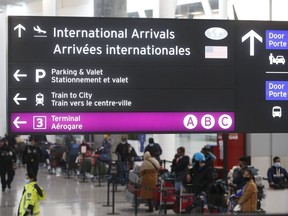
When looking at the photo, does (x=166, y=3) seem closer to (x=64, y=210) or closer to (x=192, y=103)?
(x=64, y=210)

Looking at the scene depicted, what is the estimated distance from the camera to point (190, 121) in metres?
6.50

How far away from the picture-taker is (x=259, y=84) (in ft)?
22.1

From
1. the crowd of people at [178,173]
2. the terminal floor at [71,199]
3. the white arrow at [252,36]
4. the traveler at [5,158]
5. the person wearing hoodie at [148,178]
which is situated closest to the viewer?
the white arrow at [252,36]

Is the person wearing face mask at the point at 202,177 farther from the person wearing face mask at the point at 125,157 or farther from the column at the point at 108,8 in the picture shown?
the person wearing face mask at the point at 125,157

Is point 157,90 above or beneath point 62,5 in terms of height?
beneath

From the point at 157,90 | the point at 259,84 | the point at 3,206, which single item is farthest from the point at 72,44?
the point at 3,206

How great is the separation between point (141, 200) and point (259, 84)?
864 cm

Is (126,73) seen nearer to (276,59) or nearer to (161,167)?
(276,59)

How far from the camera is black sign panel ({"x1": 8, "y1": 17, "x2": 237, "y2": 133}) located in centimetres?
620

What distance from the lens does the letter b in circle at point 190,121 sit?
255 inches

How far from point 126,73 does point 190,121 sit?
0.83 m

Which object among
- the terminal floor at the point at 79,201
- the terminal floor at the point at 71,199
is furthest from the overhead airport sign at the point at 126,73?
the terminal floor at the point at 71,199

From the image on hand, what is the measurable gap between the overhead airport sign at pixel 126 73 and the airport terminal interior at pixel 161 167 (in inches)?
5.7

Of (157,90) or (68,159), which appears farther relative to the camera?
(68,159)
